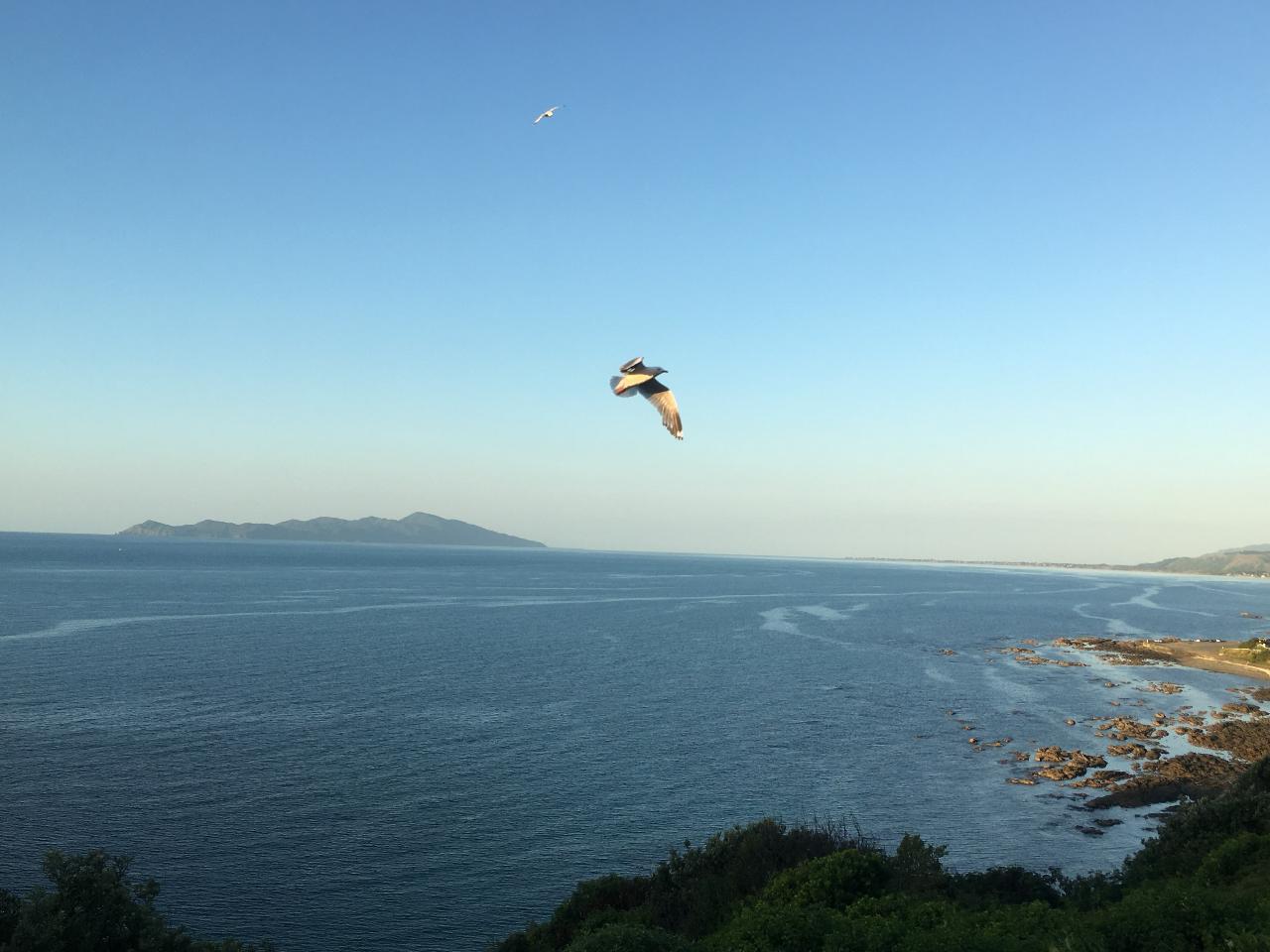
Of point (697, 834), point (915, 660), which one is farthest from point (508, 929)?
point (915, 660)

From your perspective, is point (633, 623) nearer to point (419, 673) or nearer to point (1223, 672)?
point (419, 673)

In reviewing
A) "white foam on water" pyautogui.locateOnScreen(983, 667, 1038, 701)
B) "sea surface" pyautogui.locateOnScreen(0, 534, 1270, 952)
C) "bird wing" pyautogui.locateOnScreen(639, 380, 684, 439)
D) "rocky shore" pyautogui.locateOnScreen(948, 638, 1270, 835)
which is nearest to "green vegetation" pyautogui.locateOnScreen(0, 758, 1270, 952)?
"sea surface" pyautogui.locateOnScreen(0, 534, 1270, 952)

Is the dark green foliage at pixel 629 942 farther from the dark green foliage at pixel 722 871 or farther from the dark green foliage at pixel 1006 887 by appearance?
the dark green foliage at pixel 1006 887

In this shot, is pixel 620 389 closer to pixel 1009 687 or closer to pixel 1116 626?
pixel 1009 687

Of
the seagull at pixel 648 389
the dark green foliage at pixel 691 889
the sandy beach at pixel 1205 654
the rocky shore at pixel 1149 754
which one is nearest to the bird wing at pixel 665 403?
the seagull at pixel 648 389

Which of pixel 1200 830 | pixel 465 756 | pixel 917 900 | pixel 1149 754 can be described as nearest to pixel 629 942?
pixel 917 900

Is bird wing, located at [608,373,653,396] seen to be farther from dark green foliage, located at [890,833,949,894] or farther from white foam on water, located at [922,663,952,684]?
white foam on water, located at [922,663,952,684]
